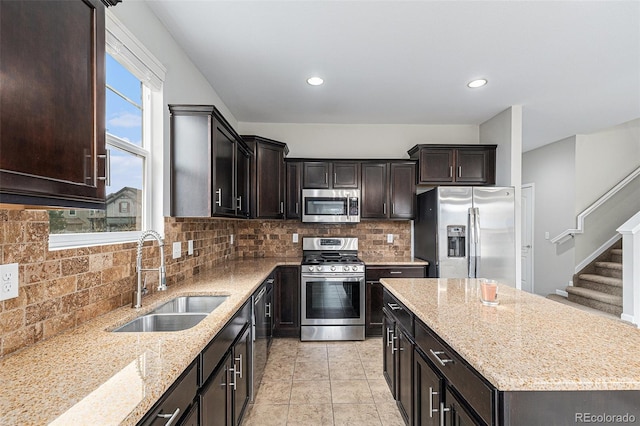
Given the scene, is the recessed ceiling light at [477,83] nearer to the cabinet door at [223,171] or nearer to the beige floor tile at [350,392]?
the cabinet door at [223,171]

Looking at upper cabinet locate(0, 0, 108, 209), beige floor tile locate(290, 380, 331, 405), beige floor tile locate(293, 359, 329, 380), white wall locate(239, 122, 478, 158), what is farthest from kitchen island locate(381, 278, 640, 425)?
white wall locate(239, 122, 478, 158)

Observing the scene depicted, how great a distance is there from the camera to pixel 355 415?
2.32m

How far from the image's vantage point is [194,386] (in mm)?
1270

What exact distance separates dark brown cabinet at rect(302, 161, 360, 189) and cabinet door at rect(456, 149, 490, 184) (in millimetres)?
1253

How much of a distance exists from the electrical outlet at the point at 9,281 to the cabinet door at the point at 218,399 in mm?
783

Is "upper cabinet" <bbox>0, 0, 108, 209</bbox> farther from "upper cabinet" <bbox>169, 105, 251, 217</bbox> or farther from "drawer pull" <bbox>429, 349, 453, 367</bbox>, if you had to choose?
"drawer pull" <bbox>429, 349, 453, 367</bbox>

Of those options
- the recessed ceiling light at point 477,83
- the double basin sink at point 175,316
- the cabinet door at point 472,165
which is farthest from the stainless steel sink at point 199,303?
the cabinet door at point 472,165

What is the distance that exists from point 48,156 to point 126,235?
3.63ft

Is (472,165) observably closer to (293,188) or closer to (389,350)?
(293,188)

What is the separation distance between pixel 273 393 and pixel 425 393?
4.71 ft

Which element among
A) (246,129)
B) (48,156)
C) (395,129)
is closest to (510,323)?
(48,156)

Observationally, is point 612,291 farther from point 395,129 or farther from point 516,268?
point 395,129

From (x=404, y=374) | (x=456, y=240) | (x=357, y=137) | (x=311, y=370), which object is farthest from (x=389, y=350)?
(x=357, y=137)

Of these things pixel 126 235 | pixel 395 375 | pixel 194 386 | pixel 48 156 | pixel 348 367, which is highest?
pixel 48 156
